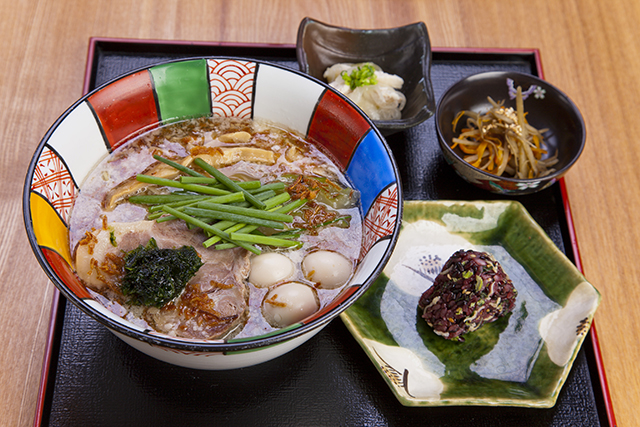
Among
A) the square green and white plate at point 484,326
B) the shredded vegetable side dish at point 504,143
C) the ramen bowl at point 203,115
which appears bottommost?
the square green and white plate at point 484,326

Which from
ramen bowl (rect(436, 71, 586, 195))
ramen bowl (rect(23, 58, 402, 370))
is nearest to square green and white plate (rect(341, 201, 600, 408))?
ramen bowl (rect(436, 71, 586, 195))

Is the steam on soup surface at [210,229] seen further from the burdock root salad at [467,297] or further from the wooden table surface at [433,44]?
the wooden table surface at [433,44]

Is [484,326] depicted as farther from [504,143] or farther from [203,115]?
[203,115]

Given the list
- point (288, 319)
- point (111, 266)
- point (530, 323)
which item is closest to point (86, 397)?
point (111, 266)

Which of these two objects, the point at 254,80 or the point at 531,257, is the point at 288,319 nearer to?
the point at 254,80

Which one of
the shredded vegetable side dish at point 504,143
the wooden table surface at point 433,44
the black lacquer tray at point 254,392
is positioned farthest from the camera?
the shredded vegetable side dish at point 504,143

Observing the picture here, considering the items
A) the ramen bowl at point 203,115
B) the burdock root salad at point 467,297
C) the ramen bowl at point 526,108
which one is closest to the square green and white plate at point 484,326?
the burdock root salad at point 467,297
